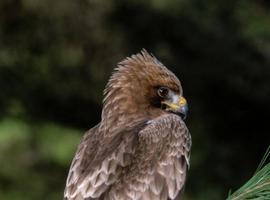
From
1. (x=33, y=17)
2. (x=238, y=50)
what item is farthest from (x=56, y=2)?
(x=238, y=50)

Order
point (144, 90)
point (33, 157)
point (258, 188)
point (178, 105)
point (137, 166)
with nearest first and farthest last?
point (258, 188) → point (137, 166) → point (178, 105) → point (144, 90) → point (33, 157)

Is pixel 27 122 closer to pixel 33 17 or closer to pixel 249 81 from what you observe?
pixel 33 17

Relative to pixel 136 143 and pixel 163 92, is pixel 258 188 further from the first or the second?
pixel 163 92

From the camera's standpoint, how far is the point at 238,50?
1476cm

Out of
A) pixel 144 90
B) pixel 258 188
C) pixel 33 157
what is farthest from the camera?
Answer: pixel 33 157

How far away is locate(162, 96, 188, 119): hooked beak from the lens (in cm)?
917

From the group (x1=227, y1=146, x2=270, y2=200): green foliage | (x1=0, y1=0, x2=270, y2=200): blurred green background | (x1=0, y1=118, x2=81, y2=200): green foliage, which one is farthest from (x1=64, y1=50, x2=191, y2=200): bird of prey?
(x1=0, y1=0, x2=270, y2=200): blurred green background

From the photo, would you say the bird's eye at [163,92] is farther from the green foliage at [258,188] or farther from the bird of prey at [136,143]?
the green foliage at [258,188]

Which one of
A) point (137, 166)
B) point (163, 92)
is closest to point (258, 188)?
point (137, 166)

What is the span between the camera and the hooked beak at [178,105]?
9172 millimetres

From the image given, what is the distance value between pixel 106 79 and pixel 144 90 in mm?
5484

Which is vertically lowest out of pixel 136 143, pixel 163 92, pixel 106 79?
pixel 136 143

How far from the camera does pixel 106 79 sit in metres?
14.8

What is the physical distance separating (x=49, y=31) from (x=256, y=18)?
3514 mm
